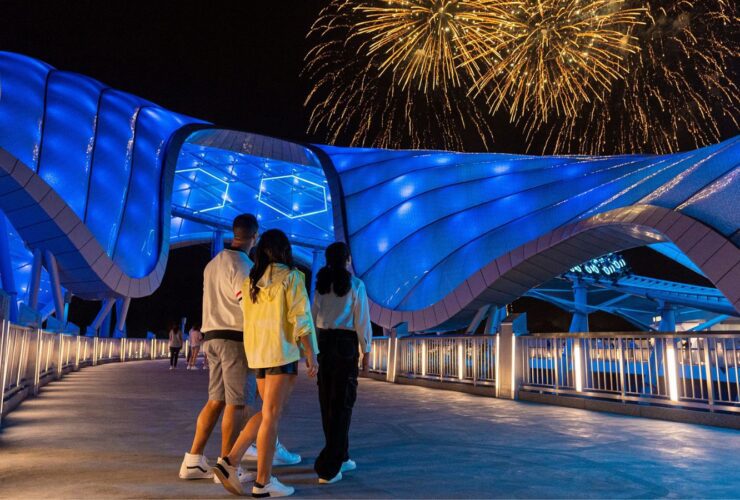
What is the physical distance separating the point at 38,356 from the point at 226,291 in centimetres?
843

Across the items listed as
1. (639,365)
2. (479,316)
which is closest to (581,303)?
(479,316)

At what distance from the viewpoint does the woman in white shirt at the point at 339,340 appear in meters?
4.53

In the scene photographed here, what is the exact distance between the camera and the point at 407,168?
29578mm

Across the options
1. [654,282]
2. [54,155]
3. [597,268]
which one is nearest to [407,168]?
[54,155]

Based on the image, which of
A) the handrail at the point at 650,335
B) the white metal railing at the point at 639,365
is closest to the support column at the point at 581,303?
the white metal railing at the point at 639,365

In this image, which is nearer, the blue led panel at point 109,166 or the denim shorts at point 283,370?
the denim shorts at point 283,370

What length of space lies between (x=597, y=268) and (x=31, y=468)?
47.1m

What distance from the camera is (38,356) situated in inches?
433

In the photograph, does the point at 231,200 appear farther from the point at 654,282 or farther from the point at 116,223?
the point at 654,282

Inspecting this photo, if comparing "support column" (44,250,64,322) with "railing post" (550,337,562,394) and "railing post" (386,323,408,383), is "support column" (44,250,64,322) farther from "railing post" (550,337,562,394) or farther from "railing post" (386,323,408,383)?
"railing post" (550,337,562,394)

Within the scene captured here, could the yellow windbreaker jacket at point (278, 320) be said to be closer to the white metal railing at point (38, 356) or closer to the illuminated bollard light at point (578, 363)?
the white metal railing at point (38, 356)

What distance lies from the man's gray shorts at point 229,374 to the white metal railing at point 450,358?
8.84 metres

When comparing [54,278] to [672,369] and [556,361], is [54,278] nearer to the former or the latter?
[556,361]

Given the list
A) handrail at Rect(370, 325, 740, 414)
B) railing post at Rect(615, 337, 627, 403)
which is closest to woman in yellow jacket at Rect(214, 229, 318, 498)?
handrail at Rect(370, 325, 740, 414)
